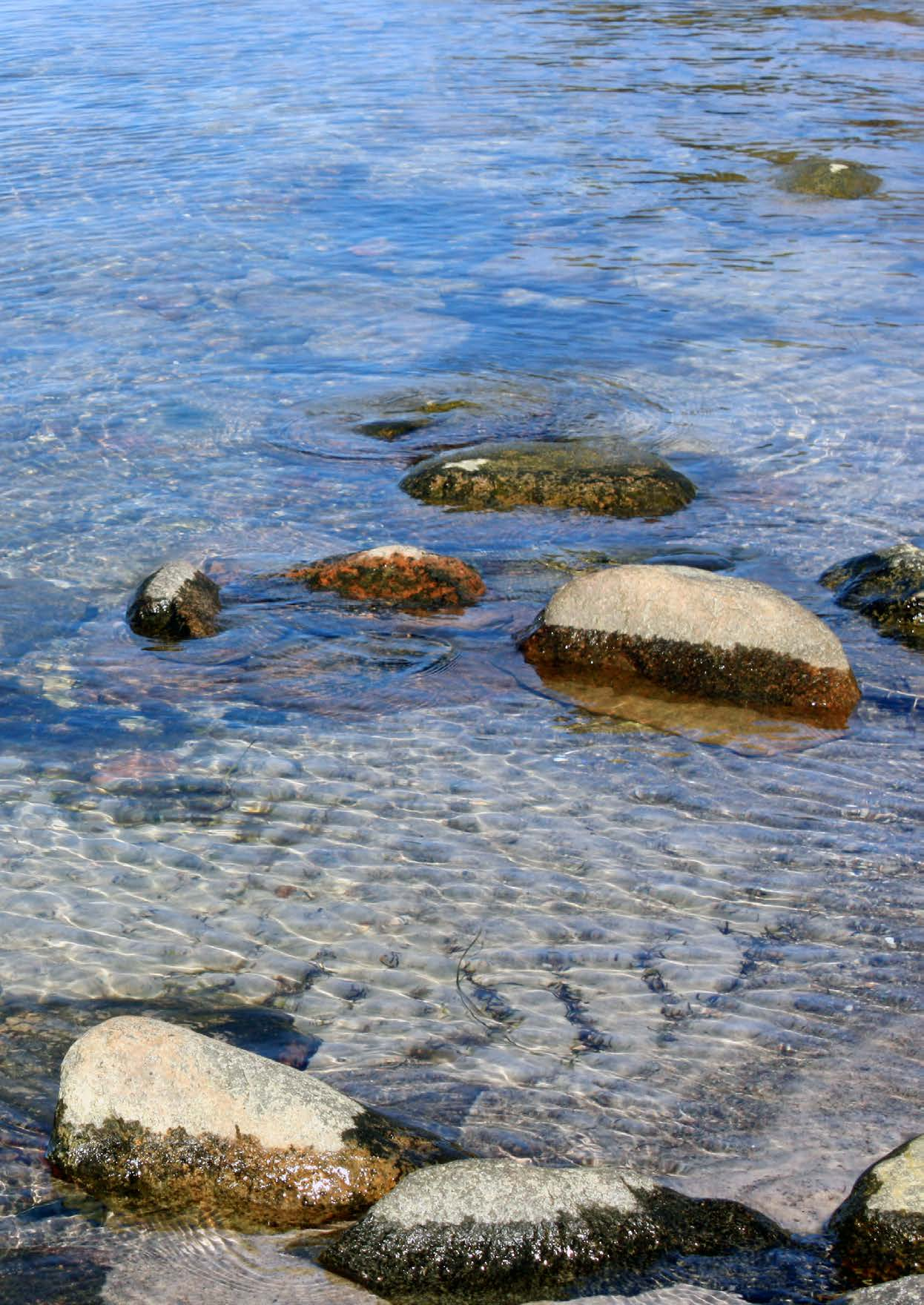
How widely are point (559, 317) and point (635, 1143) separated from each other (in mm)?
9244

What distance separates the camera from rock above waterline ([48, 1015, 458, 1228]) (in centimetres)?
361

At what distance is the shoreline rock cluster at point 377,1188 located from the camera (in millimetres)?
3340

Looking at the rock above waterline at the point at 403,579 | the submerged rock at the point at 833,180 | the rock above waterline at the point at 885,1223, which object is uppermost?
the submerged rock at the point at 833,180

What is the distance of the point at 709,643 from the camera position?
249 inches

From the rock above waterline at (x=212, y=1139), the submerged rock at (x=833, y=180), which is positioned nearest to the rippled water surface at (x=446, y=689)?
the rock above waterline at (x=212, y=1139)

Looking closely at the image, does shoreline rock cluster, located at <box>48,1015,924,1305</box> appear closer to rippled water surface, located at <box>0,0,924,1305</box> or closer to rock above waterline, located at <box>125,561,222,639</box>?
rippled water surface, located at <box>0,0,924,1305</box>

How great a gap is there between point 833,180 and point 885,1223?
46.6ft

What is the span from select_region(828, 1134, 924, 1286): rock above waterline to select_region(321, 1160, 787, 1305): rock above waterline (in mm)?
191

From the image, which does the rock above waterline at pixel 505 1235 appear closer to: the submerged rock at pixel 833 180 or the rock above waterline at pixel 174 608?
the rock above waterline at pixel 174 608

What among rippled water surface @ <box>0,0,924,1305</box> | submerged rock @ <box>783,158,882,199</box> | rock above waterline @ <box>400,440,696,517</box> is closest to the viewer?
rippled water surface @ <box>0,0,924,1305</box>

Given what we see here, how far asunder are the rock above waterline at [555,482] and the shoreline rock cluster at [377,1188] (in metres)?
5.26

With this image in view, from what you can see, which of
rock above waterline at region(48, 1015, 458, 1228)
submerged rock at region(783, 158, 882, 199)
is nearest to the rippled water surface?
rock above waterline at region(48, 1015, 458, 1228)

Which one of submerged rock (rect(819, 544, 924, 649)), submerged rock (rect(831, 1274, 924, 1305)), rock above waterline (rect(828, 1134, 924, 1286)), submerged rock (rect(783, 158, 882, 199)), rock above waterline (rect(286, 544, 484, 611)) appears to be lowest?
rock above waterline (rect(828, 1134, 924, 1286))

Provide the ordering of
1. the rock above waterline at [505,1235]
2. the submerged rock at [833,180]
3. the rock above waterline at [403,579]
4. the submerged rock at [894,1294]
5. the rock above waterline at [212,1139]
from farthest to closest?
the submerged rock at [833,180] → the rock above waterline at [403,579] → the rock above waterline at [212,1139] → the rock above waterline at [505,1235] → the submerged rock at [894,1294]
